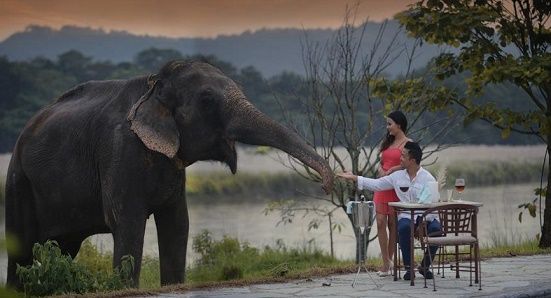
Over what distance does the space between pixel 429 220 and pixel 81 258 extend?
→ 773 cm

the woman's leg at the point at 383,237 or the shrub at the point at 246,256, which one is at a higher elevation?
the woman's leg at the point at 383,237

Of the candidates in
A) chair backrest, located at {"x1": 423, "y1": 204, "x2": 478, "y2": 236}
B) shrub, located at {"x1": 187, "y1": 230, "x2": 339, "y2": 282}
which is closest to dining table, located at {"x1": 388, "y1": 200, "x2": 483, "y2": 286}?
chair backrest, located at {"x1": 423, "y1": 204, "x2": 478, "y2": 236}

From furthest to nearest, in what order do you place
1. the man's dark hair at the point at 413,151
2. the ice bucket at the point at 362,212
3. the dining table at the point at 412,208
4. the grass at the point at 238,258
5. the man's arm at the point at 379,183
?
the grass at the point at 238,258, the man's arm at the point at 379,183, the man's dark hair at the point at 413,151, the ice bucket at the point at 362,212, the dining table at the point at 412,208

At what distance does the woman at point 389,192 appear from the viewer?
390 inches

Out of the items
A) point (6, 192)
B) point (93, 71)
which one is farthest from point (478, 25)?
point (93, 71)

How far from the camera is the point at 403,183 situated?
31.6ft

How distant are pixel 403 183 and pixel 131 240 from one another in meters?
2.41

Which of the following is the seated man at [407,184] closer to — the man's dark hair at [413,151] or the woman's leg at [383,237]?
the man's dark hair at [413,151]

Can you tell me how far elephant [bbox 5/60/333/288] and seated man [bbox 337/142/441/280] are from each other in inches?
39.1

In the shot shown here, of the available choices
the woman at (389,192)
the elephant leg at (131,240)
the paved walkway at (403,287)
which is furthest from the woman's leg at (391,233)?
the elephant leg at (131,240)

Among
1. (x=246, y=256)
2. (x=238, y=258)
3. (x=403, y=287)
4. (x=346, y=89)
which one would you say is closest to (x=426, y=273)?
(x=403, y=287)

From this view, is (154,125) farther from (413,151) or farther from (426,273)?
(426,273)

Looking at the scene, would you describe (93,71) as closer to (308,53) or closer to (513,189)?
(513,189)

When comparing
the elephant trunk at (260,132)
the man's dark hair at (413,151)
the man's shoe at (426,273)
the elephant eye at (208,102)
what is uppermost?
the elephant eye at (208,102)
